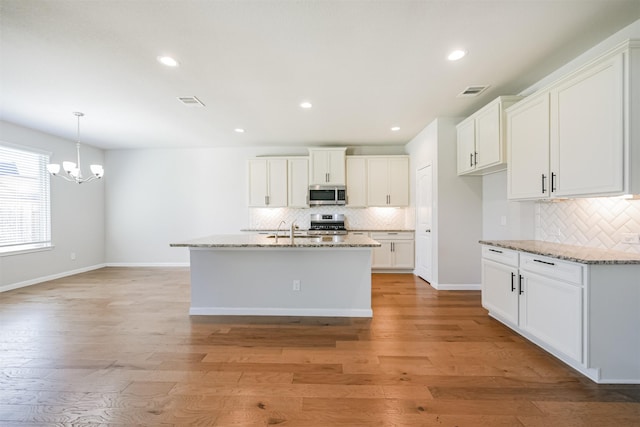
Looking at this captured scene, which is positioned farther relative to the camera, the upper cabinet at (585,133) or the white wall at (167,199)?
the white wall at (167,199)

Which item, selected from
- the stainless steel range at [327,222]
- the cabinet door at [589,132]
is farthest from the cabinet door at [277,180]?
the cabinet door at [589,132]

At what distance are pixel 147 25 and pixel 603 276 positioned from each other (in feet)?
13.1

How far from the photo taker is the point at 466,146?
3.97 m

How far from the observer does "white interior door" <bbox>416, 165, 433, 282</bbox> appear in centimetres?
459

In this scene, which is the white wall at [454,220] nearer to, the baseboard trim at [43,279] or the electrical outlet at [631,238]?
the electrical outlet at [631,238]

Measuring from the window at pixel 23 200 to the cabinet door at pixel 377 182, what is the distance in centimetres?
627

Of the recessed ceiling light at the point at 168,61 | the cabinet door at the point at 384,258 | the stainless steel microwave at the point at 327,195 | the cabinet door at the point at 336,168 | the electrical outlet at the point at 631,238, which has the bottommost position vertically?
the cabinet door at the point at 384,258

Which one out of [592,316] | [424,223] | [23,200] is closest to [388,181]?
[424,223]

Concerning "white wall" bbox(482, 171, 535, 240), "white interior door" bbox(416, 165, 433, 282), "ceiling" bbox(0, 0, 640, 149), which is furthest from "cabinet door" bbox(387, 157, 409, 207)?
"white wall" bbox(482, 171, 535, 240)

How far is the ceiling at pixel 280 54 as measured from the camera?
6.48ft

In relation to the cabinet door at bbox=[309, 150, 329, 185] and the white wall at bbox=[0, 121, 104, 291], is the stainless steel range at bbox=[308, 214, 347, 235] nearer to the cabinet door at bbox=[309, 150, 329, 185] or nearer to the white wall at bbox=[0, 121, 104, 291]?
the cabinet door at bbox=[309, 150, 329, 185]

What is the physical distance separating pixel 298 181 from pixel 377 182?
1.72 m

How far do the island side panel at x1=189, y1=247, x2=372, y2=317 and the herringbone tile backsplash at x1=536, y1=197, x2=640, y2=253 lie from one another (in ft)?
6.72

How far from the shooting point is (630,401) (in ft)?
5.83
